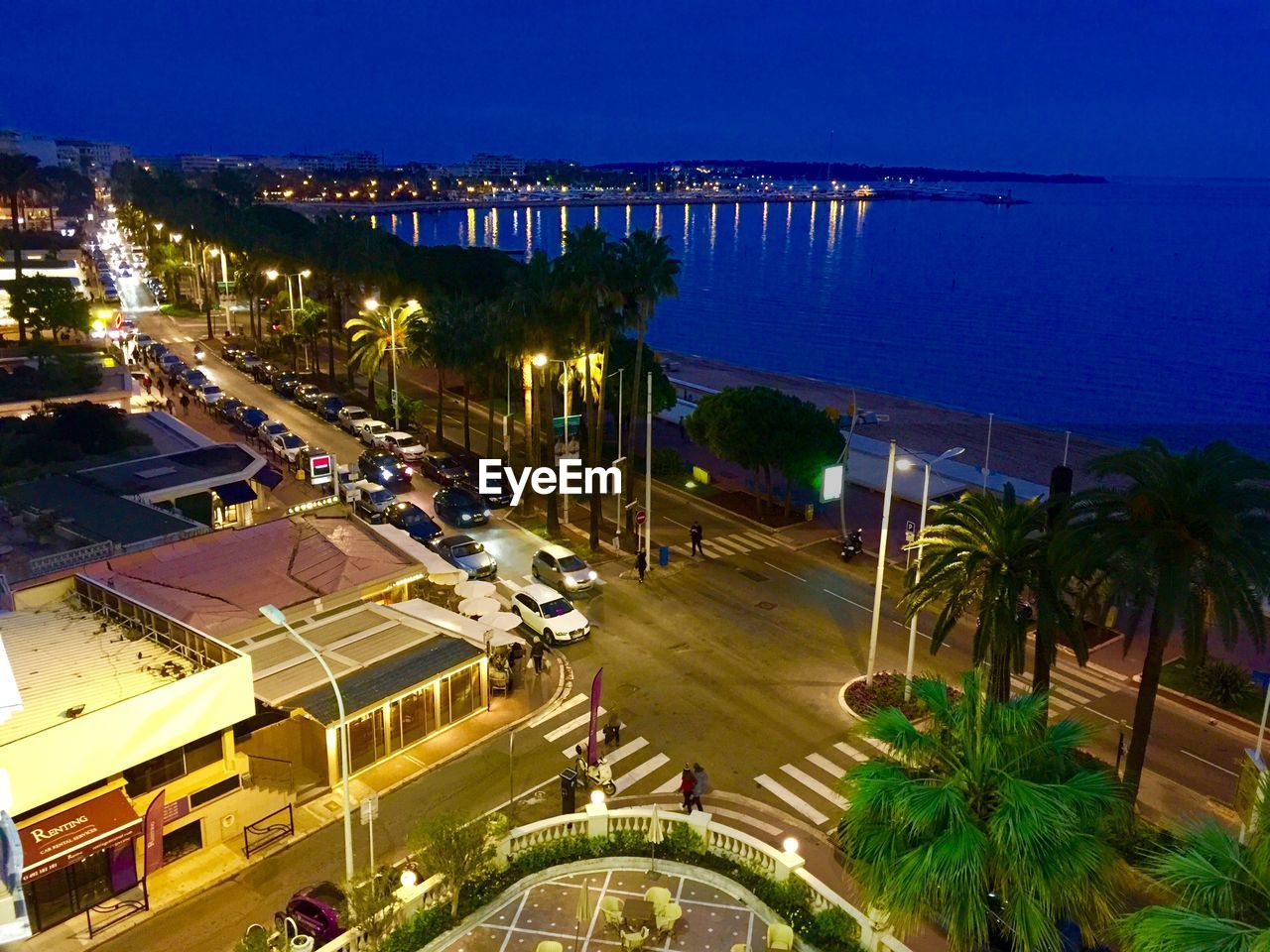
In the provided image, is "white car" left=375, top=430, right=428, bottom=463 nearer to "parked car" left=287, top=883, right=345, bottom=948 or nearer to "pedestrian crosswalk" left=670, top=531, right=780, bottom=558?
"pedestrian crosswalk" left=670, top=531, right=780, bottom=558

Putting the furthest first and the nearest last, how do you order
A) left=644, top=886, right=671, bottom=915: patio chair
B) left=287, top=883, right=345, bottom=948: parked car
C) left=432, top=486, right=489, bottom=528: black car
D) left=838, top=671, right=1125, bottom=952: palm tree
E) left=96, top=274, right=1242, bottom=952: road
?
1. left=432, top=486, right=489, bottom=528: black car
2. left=96, top=274, right=1242, bottom=952: road
3. left=287, top=883, right=345, bottom=948: parked car
4. left=644, top=886, right=671, bottom=915: patio chair
5. left=838, top=671, right=1125, bottom=952: palm tree

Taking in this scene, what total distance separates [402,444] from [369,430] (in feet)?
12.0

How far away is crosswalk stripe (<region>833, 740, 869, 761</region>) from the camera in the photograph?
23156 mm

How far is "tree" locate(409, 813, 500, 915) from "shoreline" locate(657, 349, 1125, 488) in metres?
46.8

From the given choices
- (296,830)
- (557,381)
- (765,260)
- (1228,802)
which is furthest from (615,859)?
(765,260)

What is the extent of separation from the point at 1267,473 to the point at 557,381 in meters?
30.2

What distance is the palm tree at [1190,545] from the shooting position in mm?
18484

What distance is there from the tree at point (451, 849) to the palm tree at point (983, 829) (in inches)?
271

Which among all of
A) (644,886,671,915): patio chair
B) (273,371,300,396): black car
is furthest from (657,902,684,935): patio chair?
(273,371,300,396): black car

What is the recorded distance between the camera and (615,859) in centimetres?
1809

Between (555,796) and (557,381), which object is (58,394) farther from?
(555,796)

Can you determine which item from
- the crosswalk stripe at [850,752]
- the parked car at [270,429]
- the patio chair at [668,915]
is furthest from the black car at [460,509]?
the patio chair at [668,915]

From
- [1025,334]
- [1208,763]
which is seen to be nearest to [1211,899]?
[1208,763]

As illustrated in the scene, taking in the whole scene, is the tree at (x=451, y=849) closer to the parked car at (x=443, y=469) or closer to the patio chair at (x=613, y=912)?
the patio chair at (x=613, y=912)
